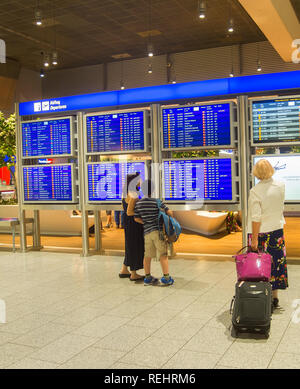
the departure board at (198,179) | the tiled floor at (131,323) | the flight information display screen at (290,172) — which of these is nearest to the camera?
the tiled floor at (131,323)

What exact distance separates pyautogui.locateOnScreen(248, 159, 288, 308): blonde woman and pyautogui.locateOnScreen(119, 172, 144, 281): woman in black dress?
1848mm

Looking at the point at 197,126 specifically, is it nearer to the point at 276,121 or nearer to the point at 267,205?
the point at 276,121

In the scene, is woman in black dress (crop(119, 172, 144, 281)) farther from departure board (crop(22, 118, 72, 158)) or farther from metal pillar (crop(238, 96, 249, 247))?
departure board (crop(22, 118, 72, 158))

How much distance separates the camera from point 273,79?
260 inches

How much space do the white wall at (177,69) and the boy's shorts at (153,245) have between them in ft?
37.2

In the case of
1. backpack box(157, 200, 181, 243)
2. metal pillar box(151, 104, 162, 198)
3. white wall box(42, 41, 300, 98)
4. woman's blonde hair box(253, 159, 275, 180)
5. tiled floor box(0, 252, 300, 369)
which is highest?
white wall box(42, 41, 300, 98)

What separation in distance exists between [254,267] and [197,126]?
3.43 m

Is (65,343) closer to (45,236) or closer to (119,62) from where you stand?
(45,236)

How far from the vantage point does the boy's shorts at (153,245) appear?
5.46m

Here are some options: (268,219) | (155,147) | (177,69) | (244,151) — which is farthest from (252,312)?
(177,69)

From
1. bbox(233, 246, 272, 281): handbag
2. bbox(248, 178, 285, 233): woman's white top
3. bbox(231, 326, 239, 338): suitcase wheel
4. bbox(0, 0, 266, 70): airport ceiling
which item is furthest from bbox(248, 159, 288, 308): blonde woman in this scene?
bbox(0, 0, 266, 70): airport ceiling

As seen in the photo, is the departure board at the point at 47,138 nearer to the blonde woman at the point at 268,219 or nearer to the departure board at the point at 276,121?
the departure board at the point at 276,121

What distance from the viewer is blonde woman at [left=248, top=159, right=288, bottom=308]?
4.23 metres

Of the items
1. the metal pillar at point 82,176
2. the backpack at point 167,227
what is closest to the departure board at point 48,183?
the metal pillar at point 82,176
